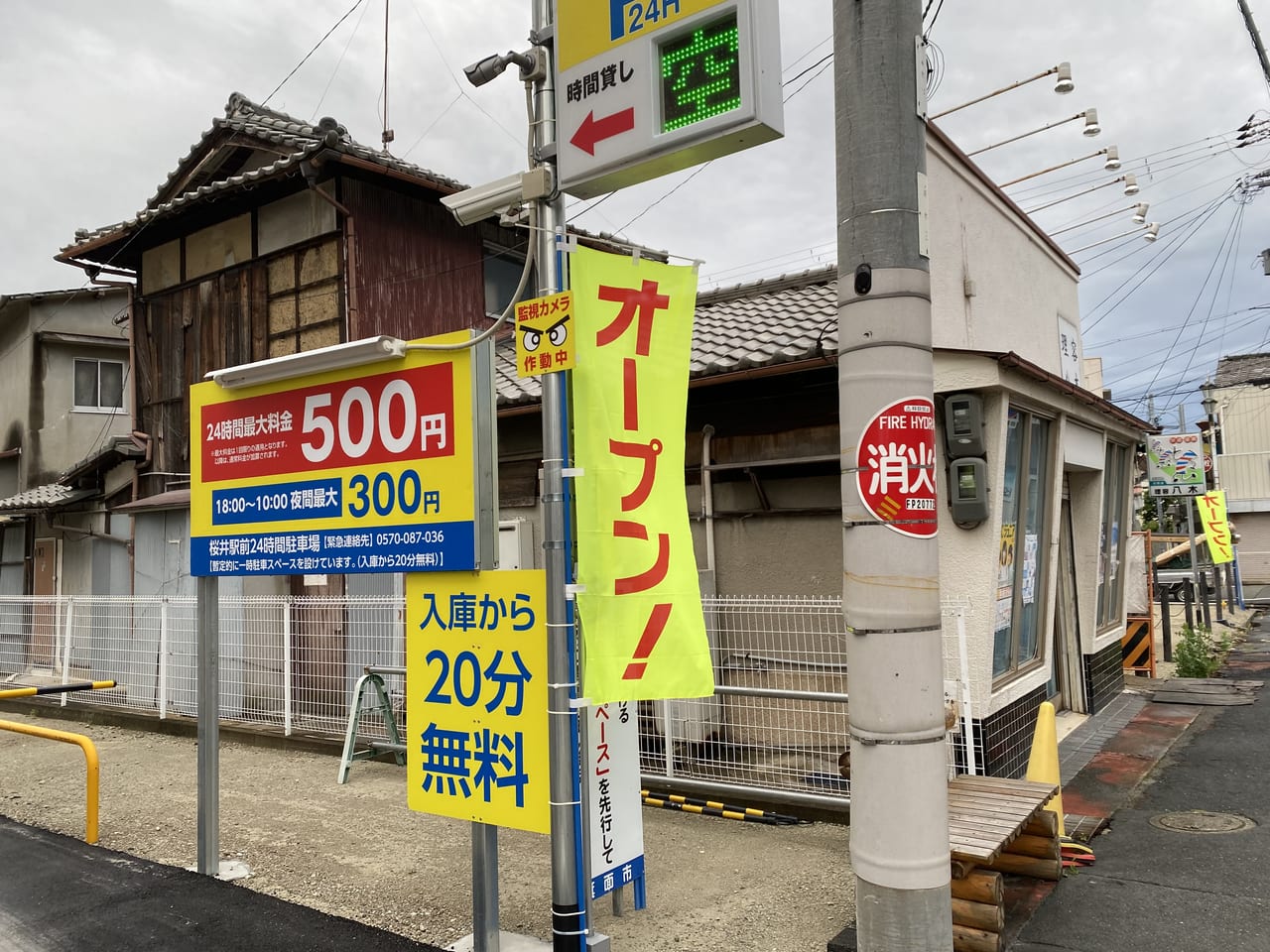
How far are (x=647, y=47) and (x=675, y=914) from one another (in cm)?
425

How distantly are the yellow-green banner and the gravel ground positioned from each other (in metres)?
1.55

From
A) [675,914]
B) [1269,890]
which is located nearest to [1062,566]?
[1269,890]

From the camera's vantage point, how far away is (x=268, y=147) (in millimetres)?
11836

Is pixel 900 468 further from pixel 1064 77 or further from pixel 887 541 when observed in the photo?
pixel 1064 77

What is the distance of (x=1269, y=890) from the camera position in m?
4.87

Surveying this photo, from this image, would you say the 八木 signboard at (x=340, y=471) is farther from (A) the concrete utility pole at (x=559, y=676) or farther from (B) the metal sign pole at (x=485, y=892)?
(B) the metal sign pole at (x=485, y=892)

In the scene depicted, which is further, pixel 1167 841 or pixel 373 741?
pixel 373 741

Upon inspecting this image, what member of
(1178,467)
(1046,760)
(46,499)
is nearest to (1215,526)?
(1178,467)

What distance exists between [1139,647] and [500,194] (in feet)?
36.7

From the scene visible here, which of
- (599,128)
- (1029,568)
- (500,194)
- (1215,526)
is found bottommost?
(1029,568)

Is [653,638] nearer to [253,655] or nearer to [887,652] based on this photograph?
[887,652]

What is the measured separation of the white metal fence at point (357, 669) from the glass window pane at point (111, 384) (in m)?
5.10

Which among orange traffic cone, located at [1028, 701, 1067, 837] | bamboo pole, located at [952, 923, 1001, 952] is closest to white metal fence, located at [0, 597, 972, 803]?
orange traffic cone, located at [1028, 701, 1067, 837]

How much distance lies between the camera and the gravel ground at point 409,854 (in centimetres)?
467
